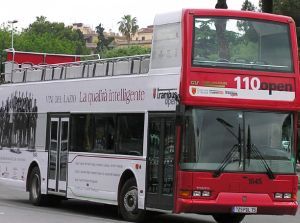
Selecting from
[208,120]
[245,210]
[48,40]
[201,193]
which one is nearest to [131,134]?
[208,120]

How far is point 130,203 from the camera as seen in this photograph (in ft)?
55.8

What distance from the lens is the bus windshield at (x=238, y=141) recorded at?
15266mm

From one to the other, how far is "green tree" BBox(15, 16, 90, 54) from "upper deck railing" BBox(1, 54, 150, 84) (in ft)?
295

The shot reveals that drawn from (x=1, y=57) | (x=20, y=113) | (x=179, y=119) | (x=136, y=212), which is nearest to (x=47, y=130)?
(x=20, y=113)

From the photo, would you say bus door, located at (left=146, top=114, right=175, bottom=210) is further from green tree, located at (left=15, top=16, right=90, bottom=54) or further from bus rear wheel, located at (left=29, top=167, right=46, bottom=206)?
green tree, located at (left=15, top=16, right=90, bottom=54)

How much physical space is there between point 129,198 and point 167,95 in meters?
2.47

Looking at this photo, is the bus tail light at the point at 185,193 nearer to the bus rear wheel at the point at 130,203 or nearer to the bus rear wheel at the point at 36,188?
the bus rear wheel at the point at 130,203

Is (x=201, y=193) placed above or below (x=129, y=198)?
above

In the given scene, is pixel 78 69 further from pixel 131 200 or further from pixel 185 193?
pixel 185 193

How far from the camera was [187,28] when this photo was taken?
50.8 feet

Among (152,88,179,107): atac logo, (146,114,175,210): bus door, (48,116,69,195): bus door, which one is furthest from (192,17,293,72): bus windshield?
(48,116,69,195): bus door

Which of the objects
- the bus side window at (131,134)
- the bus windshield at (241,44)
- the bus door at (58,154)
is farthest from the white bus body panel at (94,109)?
the bus windshield at (241,44)

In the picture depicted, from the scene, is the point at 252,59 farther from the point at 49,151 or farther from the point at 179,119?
the point at 49,151

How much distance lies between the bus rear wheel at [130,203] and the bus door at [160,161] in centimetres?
55
